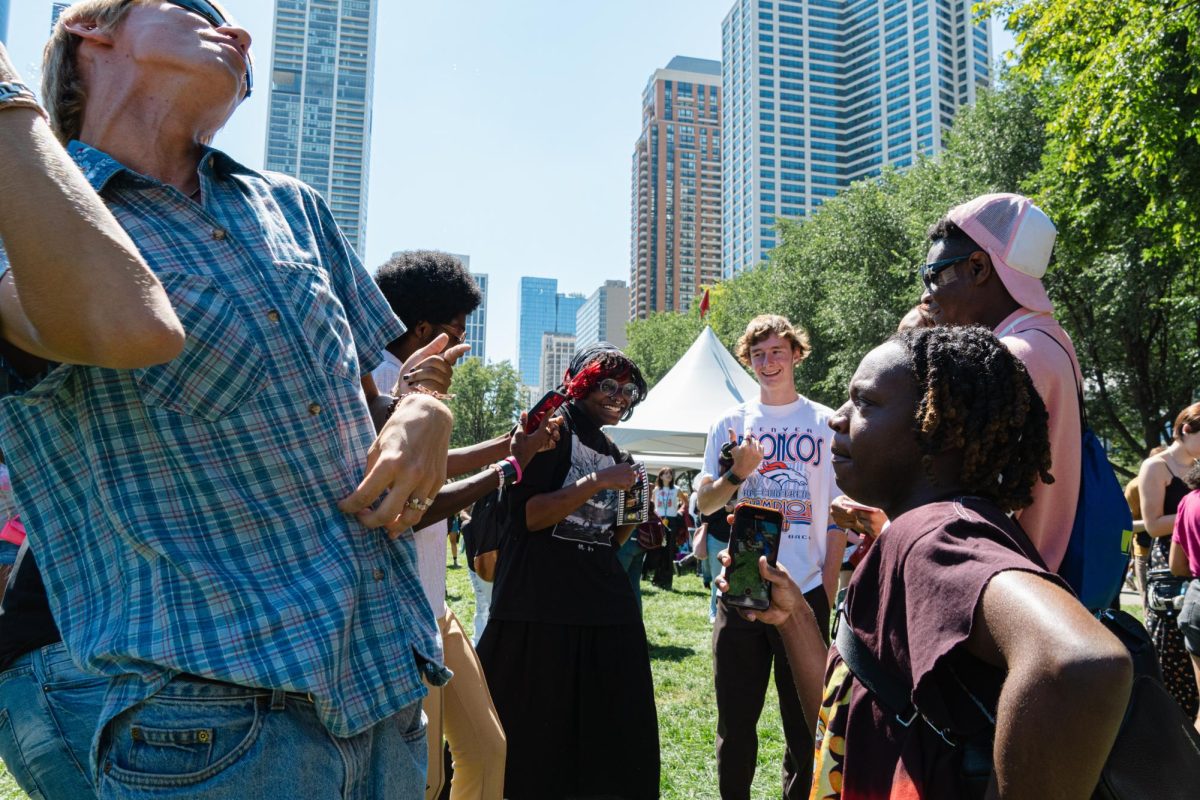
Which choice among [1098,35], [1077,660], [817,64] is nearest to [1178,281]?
[1098,35]

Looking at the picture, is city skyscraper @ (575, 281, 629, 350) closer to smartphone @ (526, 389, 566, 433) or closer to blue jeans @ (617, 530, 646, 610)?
blue jeans @ (617, 530, 646, 610)

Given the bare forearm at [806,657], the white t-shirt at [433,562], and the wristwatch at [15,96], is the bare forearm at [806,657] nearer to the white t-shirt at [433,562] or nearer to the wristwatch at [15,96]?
the white t-shirt at [433,562]

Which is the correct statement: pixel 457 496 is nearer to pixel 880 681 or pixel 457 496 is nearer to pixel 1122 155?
pixel 880 681

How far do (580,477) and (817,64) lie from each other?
123 metres

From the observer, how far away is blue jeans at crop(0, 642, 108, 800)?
1304 millimetres

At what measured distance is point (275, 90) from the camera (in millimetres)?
66375

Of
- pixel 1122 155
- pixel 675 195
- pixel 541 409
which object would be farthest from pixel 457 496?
pixel 675 195

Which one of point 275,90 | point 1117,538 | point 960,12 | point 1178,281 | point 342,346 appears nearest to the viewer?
point 342,346

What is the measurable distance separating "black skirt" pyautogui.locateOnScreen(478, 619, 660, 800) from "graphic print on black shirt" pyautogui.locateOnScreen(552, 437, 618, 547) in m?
0.42

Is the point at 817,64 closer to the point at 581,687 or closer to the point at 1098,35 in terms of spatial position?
the point at 1098,35

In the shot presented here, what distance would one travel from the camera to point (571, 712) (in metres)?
3.72

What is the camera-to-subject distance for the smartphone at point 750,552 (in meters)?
2.26

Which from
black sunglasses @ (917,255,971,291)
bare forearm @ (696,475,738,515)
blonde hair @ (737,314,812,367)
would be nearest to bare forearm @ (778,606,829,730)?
black sunglasses @ (917,255,971,291)

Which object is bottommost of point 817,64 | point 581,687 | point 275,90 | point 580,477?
point 581,687
